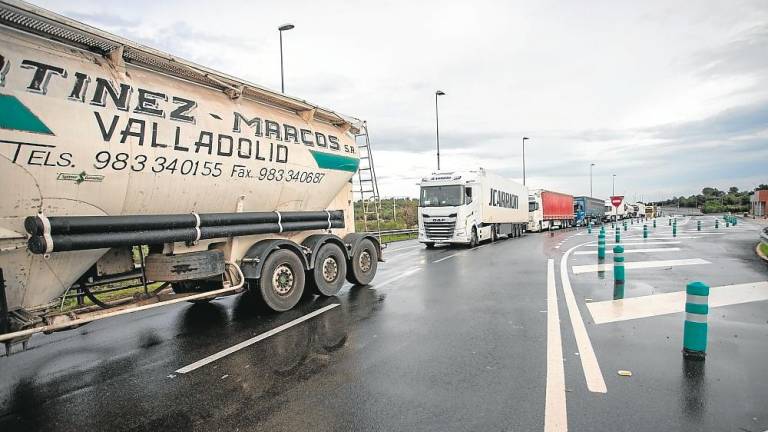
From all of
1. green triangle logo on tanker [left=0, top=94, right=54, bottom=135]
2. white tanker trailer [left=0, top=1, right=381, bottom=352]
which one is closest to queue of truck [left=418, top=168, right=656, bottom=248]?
white tanker trailer [left=0, top=1, right=381, bottom=352]

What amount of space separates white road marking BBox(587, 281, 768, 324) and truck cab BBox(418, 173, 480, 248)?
36.7 feet

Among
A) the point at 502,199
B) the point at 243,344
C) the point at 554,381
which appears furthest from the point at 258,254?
the point at 502,199

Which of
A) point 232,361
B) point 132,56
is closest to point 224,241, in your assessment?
point 232,361

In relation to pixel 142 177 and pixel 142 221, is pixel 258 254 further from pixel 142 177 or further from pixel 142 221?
pixel 142 177

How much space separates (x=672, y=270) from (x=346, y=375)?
993 cm

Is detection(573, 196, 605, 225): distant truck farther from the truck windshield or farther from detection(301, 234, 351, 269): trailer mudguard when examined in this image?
detection(301, 234, 351, 269): trailer mudguard

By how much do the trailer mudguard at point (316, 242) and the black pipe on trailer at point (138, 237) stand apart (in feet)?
1.61

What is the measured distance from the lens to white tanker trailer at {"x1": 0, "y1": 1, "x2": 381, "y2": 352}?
14.4ft

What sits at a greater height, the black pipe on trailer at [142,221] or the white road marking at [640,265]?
the black pipe on trailer at [142,221]

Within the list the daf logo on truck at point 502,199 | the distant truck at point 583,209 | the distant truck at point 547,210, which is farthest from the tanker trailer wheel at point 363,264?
the distant truck at point 583,209

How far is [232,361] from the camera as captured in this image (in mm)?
4988

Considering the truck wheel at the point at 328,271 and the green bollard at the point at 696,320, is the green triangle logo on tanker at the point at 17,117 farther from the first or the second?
the green bollard at the point at 696,320

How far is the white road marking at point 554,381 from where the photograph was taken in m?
3.44

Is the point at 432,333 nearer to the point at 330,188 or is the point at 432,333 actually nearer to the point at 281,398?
the point at 281,398
